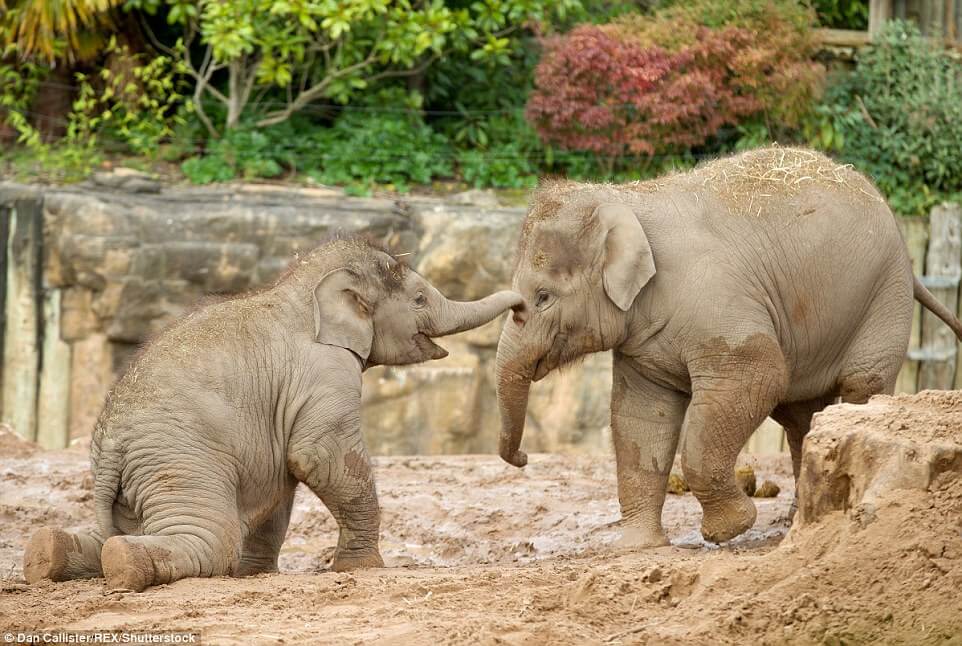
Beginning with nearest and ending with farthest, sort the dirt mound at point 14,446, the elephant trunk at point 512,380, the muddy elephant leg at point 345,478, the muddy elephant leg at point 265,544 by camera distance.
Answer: the muddy elephant leg at point 345,478, the muddy elephant leg at point 265,544, the elephant trunk at point 512,380, the dirt mound at point 14,446

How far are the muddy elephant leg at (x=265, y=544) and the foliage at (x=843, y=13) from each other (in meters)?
10.3

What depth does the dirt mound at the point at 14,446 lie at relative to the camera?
10289mm

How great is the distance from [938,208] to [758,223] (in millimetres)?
6016

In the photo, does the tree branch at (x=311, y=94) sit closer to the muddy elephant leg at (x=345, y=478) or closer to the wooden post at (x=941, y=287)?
the wooden post at (x=941, y=287)

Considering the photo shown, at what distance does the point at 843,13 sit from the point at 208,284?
309 inches

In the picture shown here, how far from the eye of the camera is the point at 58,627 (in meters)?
5.28

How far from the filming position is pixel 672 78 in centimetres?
1355

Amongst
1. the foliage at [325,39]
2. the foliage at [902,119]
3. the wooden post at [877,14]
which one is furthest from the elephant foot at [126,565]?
the wooden post at [877,14]

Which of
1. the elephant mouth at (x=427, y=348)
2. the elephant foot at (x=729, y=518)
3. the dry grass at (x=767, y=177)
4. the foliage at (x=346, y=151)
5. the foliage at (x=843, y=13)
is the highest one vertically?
the foliage at (x=843, y=13)

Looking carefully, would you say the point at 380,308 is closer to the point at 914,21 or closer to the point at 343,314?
the point at 343,314

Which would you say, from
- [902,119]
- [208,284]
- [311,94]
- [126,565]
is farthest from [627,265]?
[902,119]

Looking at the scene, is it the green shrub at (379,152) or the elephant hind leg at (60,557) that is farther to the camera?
the green shrub at (379,152)

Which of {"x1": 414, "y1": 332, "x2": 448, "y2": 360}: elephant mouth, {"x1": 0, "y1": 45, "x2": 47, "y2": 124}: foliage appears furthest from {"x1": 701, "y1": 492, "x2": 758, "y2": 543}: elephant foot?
{"x1": 0, "y1": 45, "x2": 47, "y2": 124}: foliage

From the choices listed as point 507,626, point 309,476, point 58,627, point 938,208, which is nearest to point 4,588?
point 58,627
